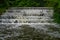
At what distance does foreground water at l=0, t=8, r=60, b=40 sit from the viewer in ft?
18.1

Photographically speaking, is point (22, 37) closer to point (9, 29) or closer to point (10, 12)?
point (9, 29)

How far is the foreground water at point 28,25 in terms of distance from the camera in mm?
5527

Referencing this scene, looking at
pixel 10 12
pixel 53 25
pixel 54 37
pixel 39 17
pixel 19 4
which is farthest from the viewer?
pixel 19 4

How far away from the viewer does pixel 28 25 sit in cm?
647

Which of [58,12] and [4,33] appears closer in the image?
[4,33]

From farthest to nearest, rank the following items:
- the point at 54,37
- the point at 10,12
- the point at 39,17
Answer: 1. the point at 10,12
2. the point at 39,17
3. the point at 54,37

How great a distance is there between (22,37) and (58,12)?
1627 mm

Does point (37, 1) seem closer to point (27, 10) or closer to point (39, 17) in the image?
point (27, 10)

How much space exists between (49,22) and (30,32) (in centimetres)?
109

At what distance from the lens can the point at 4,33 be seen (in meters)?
5.80

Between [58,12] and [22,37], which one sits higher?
[58,12]

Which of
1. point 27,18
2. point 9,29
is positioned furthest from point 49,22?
point 9,29

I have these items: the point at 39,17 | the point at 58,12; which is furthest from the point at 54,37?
the point at 39,17

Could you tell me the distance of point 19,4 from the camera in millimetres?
9391
